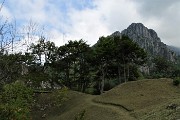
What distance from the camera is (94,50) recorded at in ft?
185

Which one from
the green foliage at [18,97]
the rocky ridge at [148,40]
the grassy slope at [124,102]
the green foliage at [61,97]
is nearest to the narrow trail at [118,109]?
the grassy slope at [124,102]

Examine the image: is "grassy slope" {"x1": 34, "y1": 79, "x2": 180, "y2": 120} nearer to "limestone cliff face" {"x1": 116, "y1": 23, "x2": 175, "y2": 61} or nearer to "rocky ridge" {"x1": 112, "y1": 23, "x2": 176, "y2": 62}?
"rocky ridge" {"x1": 112, "y1": 23, "x2": 176, "y2": 62}

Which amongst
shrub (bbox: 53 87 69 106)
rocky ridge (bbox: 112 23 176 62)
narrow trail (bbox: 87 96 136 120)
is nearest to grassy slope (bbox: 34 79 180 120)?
narrow trail (bbox: 87 96 136 120)

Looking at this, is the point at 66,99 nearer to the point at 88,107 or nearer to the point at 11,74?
the point at 88,107

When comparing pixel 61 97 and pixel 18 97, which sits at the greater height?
pixel 18 97

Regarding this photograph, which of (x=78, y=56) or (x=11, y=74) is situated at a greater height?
(x=78, y=56)

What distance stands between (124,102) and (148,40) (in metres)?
139

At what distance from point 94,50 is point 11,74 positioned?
46.8m

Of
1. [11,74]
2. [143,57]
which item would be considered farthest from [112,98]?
[11,74]

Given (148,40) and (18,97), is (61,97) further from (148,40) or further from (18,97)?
(148,40)

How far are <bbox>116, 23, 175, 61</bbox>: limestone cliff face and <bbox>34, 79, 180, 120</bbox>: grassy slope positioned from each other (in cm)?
10911

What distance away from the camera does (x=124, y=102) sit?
126 feet

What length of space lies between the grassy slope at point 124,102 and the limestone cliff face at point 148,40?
109m

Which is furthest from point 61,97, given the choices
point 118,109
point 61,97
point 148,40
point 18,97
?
point 148,40
